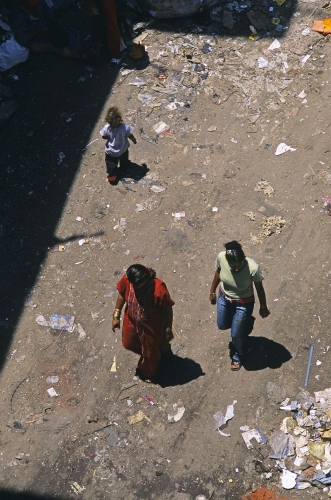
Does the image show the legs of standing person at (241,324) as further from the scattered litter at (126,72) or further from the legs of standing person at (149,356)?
the scattered litter at (126,72)

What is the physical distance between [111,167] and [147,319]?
2840mm

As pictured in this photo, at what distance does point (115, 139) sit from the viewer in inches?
267

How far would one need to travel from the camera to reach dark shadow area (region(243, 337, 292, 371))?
18.2 ft

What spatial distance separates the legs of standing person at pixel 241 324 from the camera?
497 centimetres

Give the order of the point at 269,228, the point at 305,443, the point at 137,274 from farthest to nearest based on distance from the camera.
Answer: the point at 269,228, the point at 305,443, the point at 137,274

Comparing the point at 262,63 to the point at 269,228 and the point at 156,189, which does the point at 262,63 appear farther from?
the point at 269,228

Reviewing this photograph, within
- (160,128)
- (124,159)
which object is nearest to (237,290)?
(124,159)

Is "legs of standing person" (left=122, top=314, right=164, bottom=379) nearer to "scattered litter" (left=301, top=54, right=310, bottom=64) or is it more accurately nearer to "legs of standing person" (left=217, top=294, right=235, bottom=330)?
"legs of standing person" (left=217, top=294, right=235, bottom=330)

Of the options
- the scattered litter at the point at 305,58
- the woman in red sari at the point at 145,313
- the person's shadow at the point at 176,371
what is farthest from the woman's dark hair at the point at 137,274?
the scattered litter at the point at 305,58

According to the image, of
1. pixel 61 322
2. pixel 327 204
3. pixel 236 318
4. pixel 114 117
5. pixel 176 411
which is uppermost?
pixel 114 117

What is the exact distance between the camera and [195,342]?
5.81 meters

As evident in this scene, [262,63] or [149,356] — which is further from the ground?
[262,63]

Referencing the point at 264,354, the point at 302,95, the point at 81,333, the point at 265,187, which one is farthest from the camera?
the point at 302,95

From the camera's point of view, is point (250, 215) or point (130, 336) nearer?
point (130, 336)
